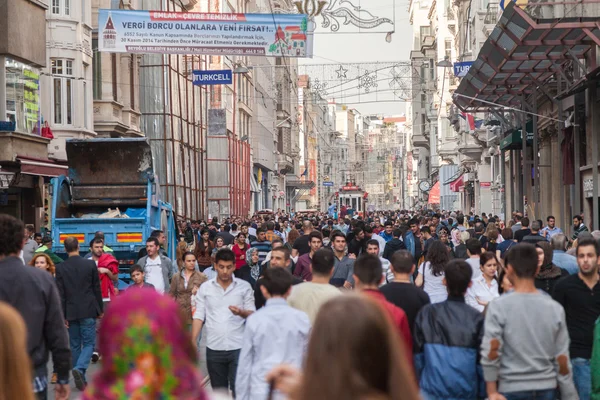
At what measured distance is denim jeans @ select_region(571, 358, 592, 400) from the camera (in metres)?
7.53

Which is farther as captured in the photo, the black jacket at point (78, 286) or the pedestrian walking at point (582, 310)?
the black jacket at point (78, 286)

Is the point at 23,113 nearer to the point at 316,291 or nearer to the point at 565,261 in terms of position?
the point at 565,261

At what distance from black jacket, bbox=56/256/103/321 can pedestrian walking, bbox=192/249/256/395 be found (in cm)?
286

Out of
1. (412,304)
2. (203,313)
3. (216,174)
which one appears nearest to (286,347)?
(412,304)

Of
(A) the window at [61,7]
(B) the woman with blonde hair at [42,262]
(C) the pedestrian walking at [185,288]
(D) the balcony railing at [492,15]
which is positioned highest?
(D) the balcony railing at [492,15]

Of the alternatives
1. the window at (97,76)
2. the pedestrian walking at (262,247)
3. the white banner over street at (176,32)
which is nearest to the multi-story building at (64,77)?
the window at (97,76)

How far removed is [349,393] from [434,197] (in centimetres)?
8622

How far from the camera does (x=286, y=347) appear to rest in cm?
638

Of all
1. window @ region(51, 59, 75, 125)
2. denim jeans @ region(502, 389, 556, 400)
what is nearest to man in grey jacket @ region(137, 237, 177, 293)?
denim jeans @ region(502, 389, 556, 400)

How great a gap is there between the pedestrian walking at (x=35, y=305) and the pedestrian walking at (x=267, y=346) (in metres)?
1.04

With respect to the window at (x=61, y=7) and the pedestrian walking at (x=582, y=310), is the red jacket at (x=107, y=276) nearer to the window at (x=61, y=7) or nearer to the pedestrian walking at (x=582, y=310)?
the pedestrian walking at (x=582, y=310)

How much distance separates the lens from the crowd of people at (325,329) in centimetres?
289

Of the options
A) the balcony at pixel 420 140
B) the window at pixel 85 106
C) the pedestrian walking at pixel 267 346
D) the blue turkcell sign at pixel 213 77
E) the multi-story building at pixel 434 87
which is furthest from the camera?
the balcony at pixel 420 140

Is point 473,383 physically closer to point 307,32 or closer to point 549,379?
point 549,379
